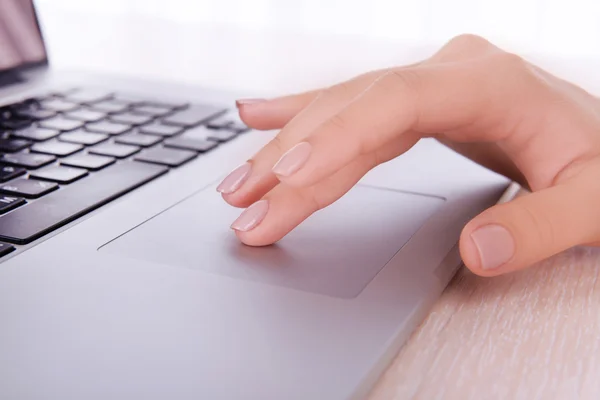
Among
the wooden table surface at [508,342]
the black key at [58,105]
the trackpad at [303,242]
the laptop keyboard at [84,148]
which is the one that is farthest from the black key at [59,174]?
the wooden table surface at [508,342]

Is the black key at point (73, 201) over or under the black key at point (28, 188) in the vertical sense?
under

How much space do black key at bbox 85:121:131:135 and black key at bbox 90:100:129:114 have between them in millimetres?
52

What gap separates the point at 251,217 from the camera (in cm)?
47

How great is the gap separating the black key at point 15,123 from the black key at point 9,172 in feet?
0.42

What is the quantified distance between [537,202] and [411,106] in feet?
0.35

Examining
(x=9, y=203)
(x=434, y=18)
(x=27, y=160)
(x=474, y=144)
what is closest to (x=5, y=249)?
(x=9, y=203)

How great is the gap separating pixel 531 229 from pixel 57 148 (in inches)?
16.9

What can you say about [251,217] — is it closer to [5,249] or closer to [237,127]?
[5,249]

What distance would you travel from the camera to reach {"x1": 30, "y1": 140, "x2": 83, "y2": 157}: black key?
622 millimetres

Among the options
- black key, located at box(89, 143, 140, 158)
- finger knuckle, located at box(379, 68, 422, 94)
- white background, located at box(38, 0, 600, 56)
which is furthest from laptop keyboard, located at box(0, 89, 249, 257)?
white background, located at box(38, 0, 600, 56)

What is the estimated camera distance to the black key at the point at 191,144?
66 centimetres

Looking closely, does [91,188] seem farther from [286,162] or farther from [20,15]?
[20,15]

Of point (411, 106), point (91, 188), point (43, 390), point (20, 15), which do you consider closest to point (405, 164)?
point (411, 106)

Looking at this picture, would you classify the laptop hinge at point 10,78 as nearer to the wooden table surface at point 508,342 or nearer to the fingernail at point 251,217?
the fingernail at point 251,217
